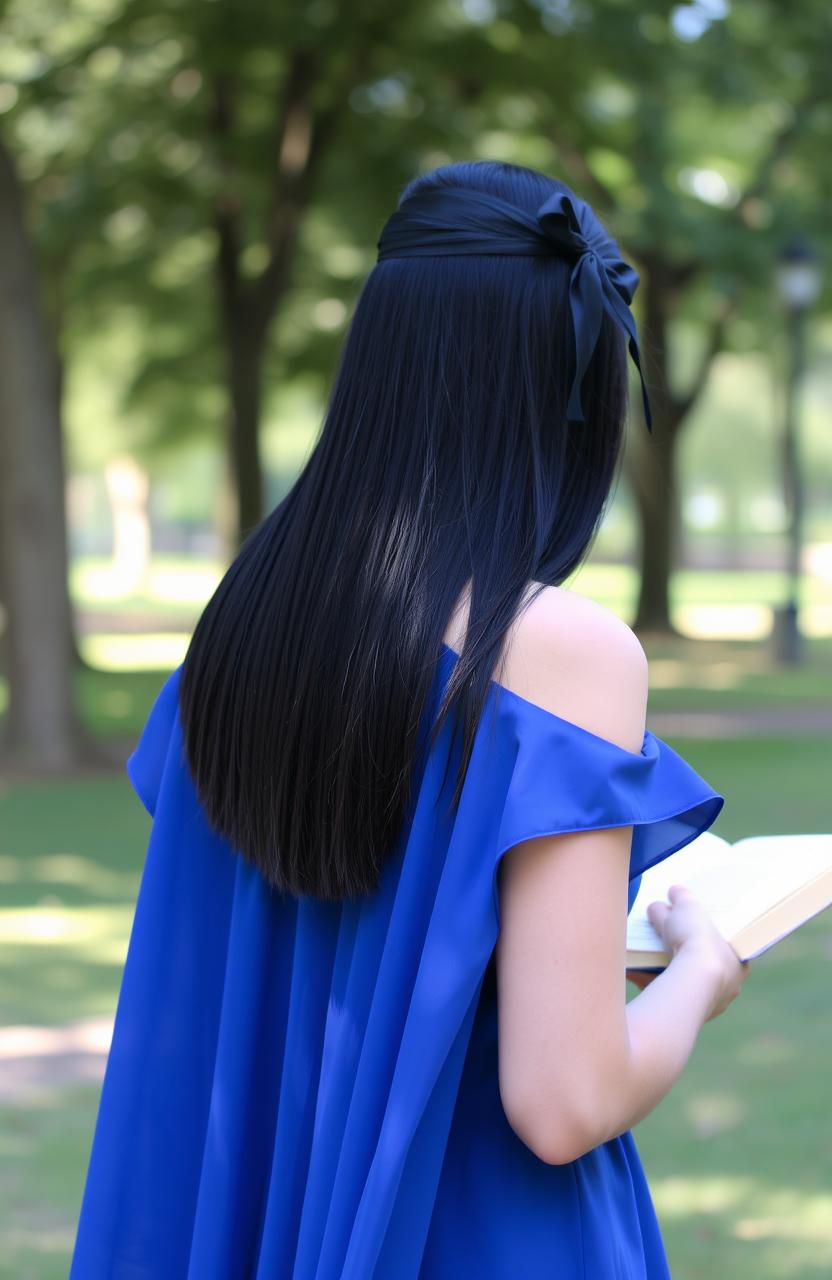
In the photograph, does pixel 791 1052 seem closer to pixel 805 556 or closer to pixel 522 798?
pixel 522 798

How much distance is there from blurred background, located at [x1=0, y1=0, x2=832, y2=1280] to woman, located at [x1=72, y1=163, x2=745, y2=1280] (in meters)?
1.35

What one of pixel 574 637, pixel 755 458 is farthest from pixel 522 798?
pixel 755 458

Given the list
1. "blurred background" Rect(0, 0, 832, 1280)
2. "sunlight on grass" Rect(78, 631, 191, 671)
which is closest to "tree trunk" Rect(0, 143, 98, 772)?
"blurred background" Rect(0, 0, 832, 1280)

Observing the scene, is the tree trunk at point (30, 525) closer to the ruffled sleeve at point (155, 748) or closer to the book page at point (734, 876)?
the ruffled sleeve at point (155, 748)

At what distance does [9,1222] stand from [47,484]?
7.90 metres

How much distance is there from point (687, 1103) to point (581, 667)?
12.9 ft

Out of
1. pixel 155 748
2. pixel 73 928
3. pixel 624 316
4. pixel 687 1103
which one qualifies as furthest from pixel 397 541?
pixel 73 928

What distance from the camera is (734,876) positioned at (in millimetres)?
1707

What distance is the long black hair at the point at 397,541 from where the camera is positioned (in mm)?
1429

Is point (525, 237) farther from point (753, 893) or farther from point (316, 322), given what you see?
point (316, 322)

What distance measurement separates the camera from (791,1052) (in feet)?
17.3

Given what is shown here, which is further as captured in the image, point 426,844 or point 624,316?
point 624,316

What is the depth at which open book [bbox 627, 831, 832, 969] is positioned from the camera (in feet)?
5.13

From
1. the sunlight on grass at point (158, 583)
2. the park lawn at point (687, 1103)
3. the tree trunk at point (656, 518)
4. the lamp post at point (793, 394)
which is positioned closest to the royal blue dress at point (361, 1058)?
the park lawn at point (687, 1103)
